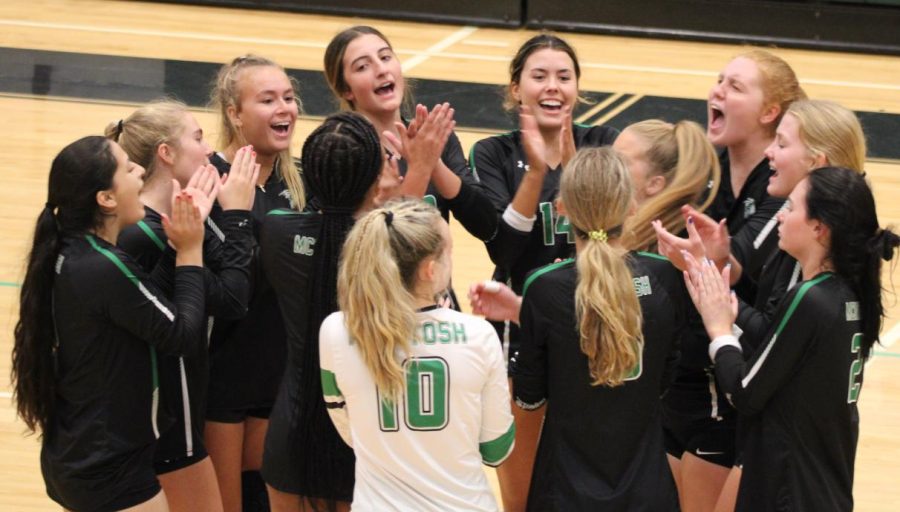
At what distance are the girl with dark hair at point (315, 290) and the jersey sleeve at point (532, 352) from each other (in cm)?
49

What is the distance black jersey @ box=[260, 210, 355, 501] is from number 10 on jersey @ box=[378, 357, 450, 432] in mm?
419

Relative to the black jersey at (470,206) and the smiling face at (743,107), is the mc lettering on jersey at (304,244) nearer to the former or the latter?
the black jersey at (470,206)

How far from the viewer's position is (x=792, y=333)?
3135 millimetres

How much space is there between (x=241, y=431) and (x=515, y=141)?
4.55 feet

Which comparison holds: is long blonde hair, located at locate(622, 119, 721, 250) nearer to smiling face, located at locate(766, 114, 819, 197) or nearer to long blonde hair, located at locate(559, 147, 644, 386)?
smiling face, located at locate(766, 114, 819, 197)

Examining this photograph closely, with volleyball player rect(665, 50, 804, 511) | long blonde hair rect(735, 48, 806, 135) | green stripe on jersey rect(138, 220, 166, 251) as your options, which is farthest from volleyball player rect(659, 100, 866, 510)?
green stripe on jersey rect(138, 220, 166, 251)

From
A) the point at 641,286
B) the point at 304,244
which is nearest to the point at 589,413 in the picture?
the point at 641,286

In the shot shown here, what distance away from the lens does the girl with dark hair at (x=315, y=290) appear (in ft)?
10.7

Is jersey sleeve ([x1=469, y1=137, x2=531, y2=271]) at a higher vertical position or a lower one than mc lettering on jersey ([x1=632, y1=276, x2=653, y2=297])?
higher

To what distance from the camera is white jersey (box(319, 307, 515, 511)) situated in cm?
294

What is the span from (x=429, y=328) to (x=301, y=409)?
55 centimetres

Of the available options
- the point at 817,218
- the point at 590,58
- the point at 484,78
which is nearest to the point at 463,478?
the point at 817,218

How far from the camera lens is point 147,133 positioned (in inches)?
152

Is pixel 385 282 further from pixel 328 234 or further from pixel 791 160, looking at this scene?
pixel 791 160
